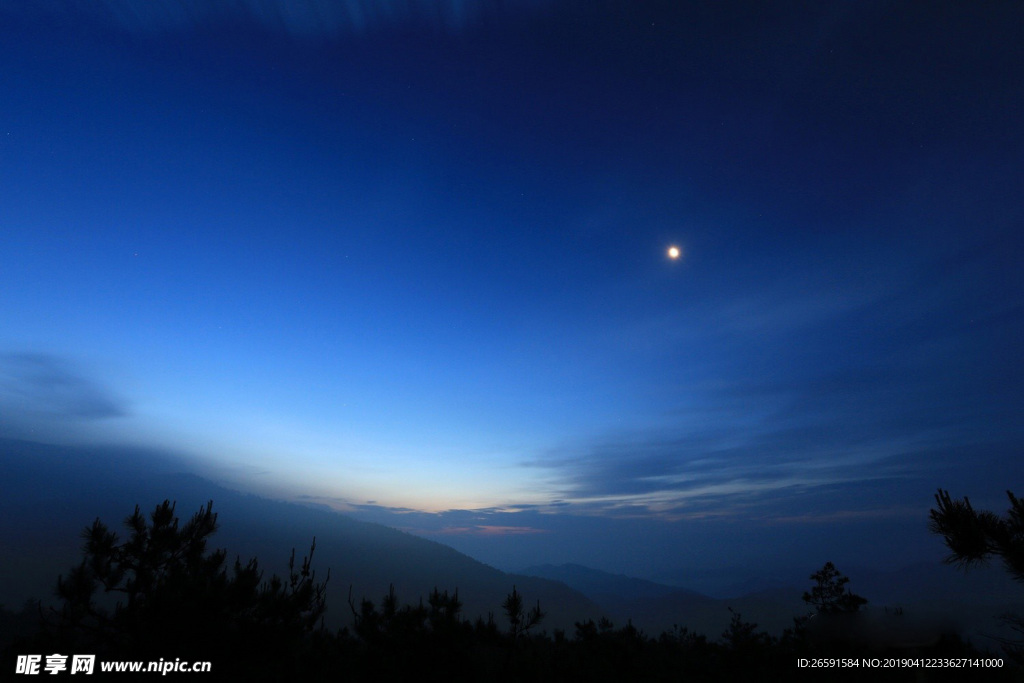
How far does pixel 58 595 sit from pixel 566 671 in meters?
23.1

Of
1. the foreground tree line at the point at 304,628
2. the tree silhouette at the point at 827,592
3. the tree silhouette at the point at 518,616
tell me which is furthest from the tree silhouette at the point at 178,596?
the tree silhouette at the point at 827,592

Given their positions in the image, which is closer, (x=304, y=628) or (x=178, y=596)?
(x=178, y=596)

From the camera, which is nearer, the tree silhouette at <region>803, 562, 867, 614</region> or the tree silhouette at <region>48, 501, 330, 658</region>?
the tree silhouette at <region>48, 501, 330, 658</region>

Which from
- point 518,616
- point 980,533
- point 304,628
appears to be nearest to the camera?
point 980,533

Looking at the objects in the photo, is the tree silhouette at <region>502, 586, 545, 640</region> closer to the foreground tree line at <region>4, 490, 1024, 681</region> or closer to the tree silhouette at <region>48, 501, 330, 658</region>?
the foreground tree line at <region>4, 490, 1024, 681</region>

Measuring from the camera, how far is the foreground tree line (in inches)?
437

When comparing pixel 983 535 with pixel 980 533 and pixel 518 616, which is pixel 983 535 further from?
pixel 518 616

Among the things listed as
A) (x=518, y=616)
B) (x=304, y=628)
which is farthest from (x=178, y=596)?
(x=518, y=616)

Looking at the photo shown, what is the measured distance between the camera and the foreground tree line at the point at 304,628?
11.1 meters

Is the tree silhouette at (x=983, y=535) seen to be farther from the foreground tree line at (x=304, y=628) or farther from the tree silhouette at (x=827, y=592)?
the tree silhouette at (x=827, y=592)

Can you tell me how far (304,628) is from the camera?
14.1 m

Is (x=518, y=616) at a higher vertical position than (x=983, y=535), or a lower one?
lower

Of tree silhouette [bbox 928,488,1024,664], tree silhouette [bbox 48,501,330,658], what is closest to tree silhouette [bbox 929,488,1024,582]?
tree silhouette [bbox 928,488,1024,664]

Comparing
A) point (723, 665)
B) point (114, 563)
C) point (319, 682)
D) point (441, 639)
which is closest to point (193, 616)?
point (114, 563)
